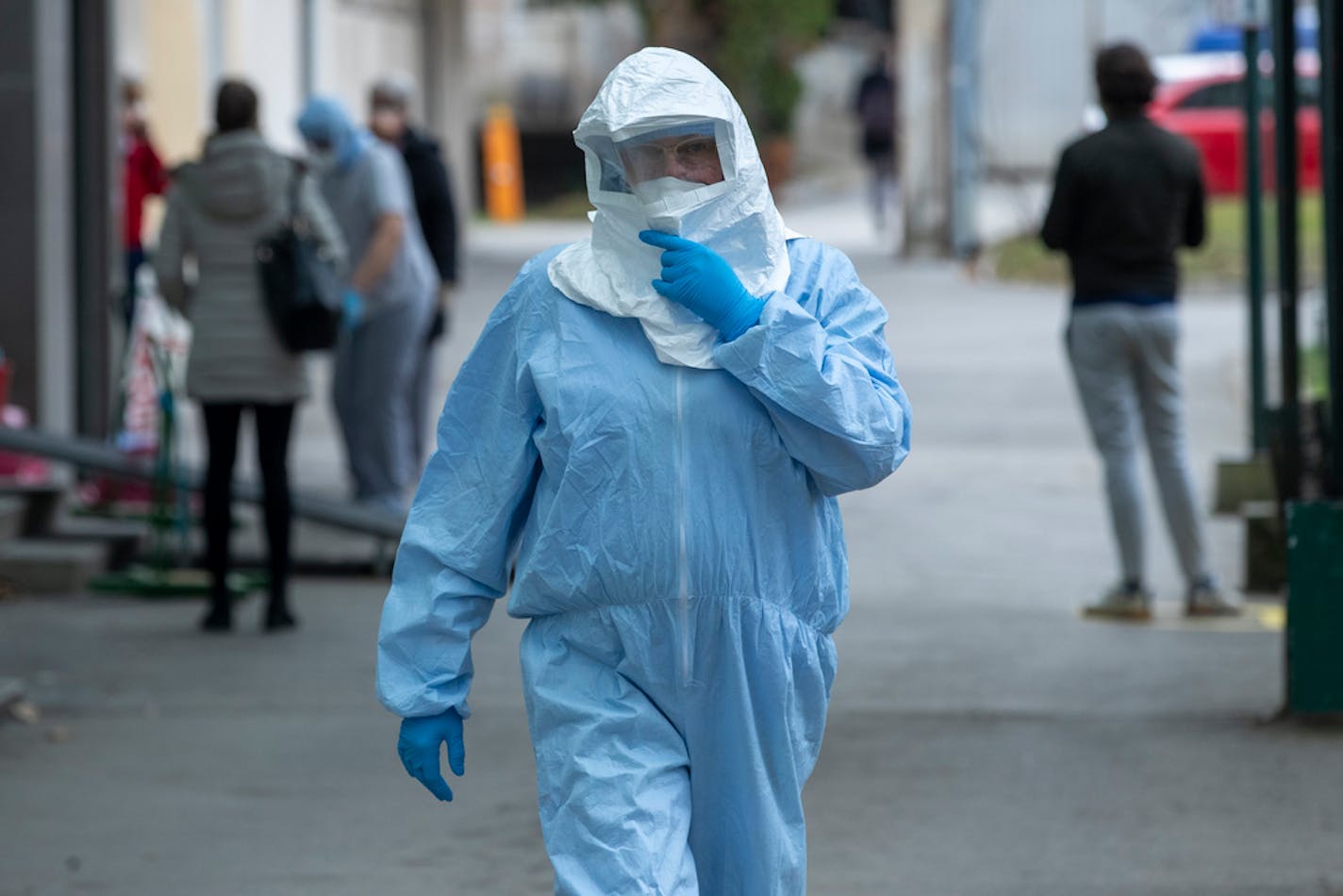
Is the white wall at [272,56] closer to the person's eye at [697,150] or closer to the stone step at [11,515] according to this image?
the stone step at [11,515]

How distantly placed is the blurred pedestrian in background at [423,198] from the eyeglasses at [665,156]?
276 inches

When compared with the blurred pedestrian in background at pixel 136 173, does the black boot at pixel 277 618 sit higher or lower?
lower

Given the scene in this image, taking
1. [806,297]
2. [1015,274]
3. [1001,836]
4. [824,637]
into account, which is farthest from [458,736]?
[1015,274]

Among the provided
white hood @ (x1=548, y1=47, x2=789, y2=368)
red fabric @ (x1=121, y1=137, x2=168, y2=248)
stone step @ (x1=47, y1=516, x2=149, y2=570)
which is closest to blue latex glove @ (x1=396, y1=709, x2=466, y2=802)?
white hood @ (x1=548, y1=47, x2=789, y2=368)

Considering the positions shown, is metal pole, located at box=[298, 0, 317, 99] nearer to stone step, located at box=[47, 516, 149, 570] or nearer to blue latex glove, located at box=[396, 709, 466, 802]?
stone step, located at box=[47, 516, 149, 570]

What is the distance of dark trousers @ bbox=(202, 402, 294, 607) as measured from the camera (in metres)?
7.80

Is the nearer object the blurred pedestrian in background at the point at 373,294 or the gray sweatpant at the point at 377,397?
the blurred pedestrian in background at the point at 373,294

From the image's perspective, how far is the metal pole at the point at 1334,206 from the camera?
Answer: 6484 millimetres

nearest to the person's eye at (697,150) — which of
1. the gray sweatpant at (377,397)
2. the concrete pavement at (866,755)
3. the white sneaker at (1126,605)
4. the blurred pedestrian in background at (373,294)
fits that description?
the concrete pavement at (866,755)

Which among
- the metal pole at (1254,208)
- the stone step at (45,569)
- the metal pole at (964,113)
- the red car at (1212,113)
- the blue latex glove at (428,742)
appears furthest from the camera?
the red car at (1212,113)

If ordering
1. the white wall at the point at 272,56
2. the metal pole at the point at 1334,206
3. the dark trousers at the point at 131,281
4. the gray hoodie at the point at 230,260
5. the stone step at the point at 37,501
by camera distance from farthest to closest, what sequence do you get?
1. the white wall at the point at 272,56
2. the dark trousers at the point at 131,281
3. the stone step at the point at 37,501
4. the gray hoodie at the point at 230,260
5. the metal pole at the point at 1334,206

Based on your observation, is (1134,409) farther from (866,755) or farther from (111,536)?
(111,536)

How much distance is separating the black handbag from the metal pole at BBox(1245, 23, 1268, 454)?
4.16 metres

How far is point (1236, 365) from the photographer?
14930 millimetres
